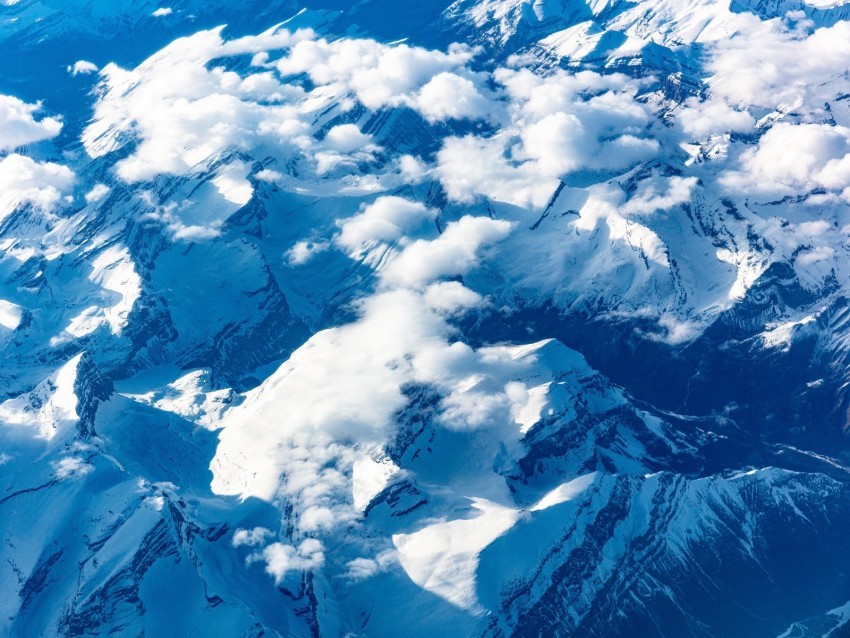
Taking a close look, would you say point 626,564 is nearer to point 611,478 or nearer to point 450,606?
point 611,478

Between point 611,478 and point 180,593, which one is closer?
point 180,593

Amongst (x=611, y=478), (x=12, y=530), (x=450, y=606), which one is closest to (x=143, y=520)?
(x=12, y=530)

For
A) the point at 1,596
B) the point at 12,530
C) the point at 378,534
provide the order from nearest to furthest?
the point at 1,596 → the point at 12,530 → the point at 378,534

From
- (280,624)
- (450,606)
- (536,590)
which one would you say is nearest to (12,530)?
(280,624)

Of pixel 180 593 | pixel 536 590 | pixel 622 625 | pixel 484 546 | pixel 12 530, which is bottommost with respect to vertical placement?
pixel 622 625

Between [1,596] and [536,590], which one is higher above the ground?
[1,596]

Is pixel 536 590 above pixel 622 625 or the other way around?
above

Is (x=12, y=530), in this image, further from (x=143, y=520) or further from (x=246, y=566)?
(x=246, y=566)

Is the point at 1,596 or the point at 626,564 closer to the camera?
the point at 1,596

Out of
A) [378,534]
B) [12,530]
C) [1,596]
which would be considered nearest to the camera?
[1,596]
